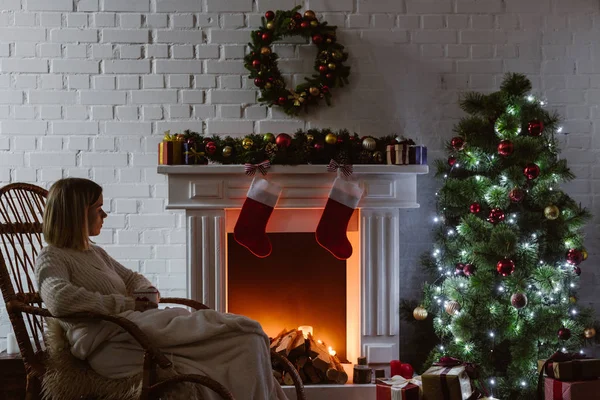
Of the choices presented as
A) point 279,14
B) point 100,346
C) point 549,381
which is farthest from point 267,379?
point 279,14

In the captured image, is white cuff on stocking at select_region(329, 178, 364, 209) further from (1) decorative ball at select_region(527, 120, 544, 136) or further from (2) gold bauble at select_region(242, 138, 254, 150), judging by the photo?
(1) decorative ball at select_region(527, 120, 544, 136)

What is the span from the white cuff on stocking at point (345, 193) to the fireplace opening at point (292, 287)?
35 cm

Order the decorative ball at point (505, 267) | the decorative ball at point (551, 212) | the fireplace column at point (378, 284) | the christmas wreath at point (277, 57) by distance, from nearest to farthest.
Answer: the decorative ball at point (505, 267) < the decorative ball at point (551, 212) < the fireplace column at point (378, 284) < the christmas wreath at point (277, 57)

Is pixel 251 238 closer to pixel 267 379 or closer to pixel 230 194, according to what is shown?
pixel 230 194

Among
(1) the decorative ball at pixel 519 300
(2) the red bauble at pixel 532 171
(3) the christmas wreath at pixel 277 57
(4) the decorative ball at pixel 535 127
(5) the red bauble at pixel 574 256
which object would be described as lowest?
(1) the decorative ball at pixel 519 300

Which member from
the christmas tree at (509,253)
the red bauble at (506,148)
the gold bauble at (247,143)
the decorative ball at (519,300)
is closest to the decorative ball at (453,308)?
the christmas tree at (509,253)

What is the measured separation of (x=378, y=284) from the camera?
363 centimetres

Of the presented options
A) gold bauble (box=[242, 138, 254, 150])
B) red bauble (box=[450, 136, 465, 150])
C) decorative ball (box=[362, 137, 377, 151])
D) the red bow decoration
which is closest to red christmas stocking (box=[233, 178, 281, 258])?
gold bauble (box=[242, 138, 254, 150])

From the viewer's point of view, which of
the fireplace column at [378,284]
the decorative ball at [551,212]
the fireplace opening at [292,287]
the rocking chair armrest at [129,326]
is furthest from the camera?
the fireplace opening at [292,287]

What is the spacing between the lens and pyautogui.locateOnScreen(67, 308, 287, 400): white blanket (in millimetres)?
2430

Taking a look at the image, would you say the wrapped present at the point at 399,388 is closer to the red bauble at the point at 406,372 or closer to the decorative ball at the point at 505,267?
the red bauble at the point at 406,372

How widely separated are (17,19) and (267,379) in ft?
8.67

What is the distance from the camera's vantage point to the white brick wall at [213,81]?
392 centimetres

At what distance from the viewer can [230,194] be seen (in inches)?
139
